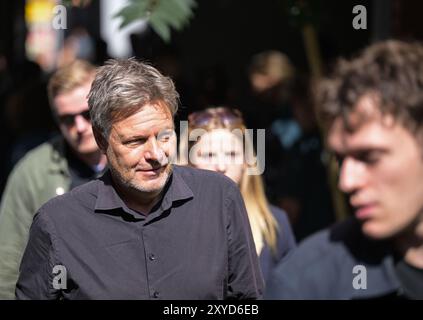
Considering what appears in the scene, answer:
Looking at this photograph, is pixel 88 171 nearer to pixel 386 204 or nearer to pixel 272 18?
pixel 386 204

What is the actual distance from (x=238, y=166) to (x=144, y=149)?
2.96 feet

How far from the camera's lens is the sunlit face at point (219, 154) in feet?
12.9

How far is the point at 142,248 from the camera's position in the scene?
303cm

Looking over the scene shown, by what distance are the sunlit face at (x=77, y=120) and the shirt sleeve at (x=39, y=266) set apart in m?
1.07

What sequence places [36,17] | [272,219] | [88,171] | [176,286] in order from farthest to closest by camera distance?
1. [36,17]
2. [88,171]
3. [272,219]
4. [176,286]

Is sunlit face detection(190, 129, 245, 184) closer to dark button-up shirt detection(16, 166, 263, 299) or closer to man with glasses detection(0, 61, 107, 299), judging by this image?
man with glasses detection(0, 61, 107, 299)

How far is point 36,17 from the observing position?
18203mm

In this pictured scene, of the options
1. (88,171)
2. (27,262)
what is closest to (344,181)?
(27,262)

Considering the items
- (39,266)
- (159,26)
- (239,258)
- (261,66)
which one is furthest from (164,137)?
(261,66)

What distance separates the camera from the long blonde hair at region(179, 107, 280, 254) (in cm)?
393

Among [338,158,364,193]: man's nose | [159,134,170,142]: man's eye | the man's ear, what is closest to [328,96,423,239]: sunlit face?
[338,158,364,193]: man's nose

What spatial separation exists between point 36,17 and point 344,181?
650 inches

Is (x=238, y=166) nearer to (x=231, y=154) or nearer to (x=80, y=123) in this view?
(x=231, y=154)

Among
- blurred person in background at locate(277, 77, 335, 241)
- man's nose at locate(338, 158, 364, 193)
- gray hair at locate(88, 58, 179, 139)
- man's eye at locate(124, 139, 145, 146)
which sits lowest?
blurred person in background at locate(277, 77, 335, 241)
